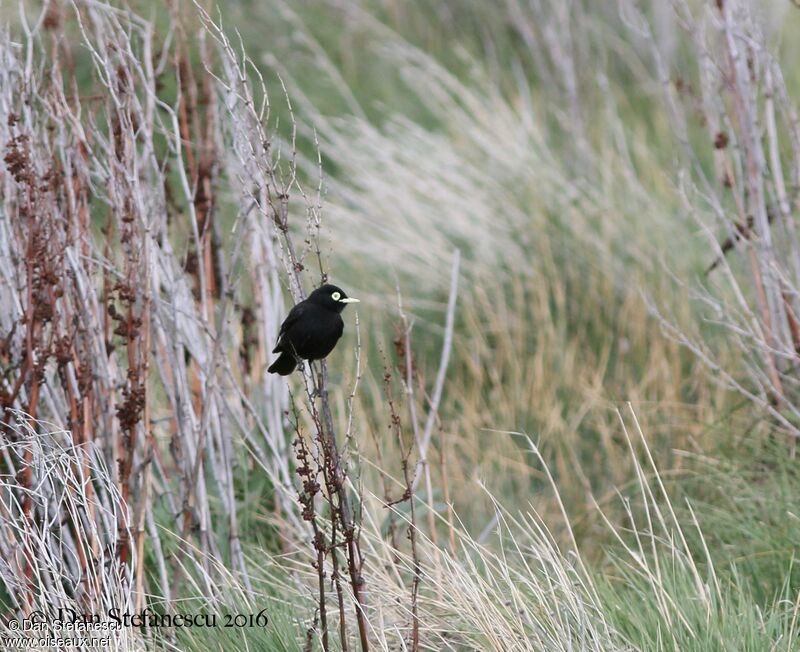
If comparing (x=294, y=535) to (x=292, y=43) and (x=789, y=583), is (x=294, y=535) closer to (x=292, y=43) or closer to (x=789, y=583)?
(x=789, y=583)

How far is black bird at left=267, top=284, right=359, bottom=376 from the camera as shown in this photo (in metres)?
2.58

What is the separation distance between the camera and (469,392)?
492 cm

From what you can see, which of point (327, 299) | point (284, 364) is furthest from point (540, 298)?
point (327, 299)

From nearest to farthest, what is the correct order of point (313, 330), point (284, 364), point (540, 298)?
1. point (313, 330)
2. point (284, 364)
3. point (540, 298)

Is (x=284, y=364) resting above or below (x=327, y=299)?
below

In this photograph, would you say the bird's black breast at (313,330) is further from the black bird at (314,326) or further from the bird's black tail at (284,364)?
the bird's black tail at (284,364)

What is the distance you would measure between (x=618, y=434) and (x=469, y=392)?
0.70 metres

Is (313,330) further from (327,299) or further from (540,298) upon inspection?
(540,298)

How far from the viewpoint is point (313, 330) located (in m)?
2.58

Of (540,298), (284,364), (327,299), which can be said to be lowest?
A: (540,298)

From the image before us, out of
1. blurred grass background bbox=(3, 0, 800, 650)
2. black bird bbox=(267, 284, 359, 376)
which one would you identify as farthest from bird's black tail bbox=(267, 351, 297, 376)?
blurred grass background bbox=(3, 0, 800, 650)

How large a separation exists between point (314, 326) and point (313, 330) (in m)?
0.01

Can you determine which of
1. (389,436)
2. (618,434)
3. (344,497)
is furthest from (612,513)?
(344,497)

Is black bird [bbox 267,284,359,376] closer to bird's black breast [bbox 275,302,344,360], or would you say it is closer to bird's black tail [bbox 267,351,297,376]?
→ bird's black breast [bbox 275,302,344,360]
